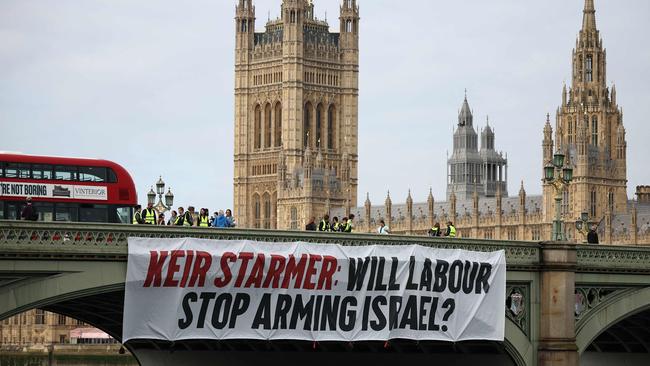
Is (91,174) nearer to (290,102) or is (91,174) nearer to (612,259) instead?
(612,259)

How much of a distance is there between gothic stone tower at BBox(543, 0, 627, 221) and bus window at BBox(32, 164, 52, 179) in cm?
9867

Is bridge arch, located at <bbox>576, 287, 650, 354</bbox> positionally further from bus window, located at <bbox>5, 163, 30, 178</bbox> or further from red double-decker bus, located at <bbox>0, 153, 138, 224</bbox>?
bus window, located at <bbox>5, 163, 30, 178</bbox>

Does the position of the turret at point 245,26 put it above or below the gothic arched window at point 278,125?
above

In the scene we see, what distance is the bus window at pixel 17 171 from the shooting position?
4516 centimetres

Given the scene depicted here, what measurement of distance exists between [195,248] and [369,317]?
20.7 feet

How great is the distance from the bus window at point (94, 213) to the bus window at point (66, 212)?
258mm

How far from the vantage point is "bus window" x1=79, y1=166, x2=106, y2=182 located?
46344 mm

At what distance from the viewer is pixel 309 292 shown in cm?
4275

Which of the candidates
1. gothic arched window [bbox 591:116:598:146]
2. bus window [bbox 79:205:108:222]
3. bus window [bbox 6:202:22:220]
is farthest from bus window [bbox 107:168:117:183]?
gothic arched window [bbox 591:116:598:146]

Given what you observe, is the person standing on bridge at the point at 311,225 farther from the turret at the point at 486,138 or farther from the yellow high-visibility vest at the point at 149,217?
the turret at the point at 486,138

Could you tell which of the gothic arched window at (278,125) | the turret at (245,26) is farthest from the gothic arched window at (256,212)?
the turret at (245,26)

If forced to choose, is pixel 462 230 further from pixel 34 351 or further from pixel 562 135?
pixel 34 351

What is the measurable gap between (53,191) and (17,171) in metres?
1.14

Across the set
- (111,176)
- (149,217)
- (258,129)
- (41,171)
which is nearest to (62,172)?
(41,171)
